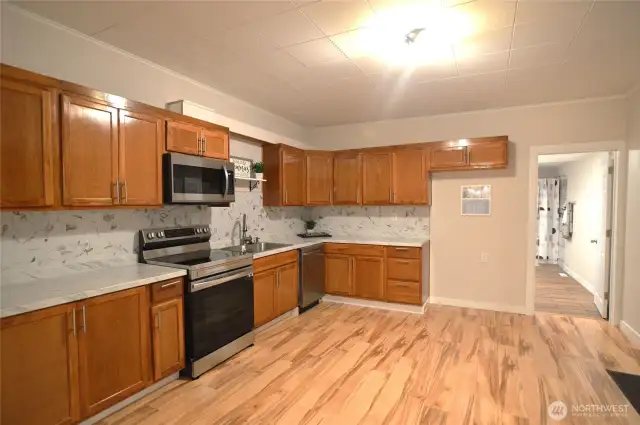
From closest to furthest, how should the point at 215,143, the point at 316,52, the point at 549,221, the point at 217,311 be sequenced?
1. the point at 316,52
2. the point at 217,311
3. the point at 215,143
4. the point at 549,221

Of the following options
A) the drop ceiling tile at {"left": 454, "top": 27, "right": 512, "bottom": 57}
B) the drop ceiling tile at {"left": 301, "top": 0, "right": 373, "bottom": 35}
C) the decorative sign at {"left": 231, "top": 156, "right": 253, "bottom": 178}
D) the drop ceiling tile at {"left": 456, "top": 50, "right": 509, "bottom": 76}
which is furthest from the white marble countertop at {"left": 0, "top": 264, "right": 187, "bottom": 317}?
the drop ceiling tile at {"left": 456, "top": 50, "right": 509, "bottom": 76}

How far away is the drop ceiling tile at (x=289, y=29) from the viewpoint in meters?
2.27

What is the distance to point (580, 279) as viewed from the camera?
6.04 metres

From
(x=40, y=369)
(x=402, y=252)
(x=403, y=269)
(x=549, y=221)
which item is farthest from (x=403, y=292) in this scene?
(x=549, y=221)

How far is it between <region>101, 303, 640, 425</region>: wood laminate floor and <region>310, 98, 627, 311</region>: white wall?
62 cm

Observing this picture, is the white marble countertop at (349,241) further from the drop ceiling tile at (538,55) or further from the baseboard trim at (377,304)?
the drop ceiling tile at (538,55)

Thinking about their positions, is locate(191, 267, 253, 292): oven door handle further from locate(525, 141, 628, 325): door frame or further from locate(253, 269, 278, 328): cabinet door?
locate(525, 141, 628, 325): door frame

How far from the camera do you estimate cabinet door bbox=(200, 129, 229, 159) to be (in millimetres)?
3201

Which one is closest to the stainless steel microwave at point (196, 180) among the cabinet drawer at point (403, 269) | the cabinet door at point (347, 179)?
the cabinet door at point (347, 179)

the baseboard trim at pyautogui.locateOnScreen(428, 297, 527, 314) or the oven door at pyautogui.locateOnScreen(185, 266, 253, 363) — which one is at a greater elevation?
the oven door at pyautogui.locateOnScreen(185, 266, 253, 363)

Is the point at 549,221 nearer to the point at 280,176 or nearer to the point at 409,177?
the point at 409,177

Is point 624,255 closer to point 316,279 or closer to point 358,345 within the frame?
point 358,345

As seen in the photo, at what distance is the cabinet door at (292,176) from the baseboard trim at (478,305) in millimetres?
2412

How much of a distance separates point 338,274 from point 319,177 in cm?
145
